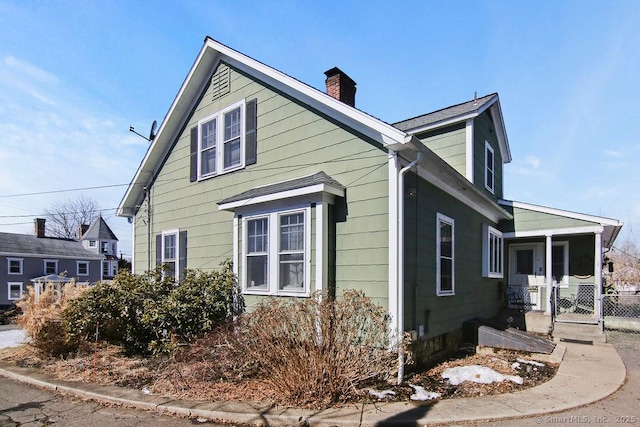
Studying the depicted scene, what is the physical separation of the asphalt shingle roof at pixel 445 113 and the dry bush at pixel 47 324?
974cm

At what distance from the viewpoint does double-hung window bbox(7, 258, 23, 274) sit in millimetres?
31547

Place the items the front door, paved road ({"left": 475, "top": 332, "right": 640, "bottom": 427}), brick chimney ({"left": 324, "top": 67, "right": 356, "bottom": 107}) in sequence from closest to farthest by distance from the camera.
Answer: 1. paved road ({"left": 475, "top": 332, "right": 640, "bottom": 427})
2. brick chimney ({"left": 324, "top": 67, "right": 356, "bottom": 107})
3. the front door

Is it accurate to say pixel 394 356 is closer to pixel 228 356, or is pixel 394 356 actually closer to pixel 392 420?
pixel 392 420

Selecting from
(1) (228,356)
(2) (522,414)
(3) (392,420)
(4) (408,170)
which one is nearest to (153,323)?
(1) (228,356)

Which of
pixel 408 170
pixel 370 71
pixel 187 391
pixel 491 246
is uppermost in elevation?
pixel 370 71

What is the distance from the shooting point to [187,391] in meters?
5.45

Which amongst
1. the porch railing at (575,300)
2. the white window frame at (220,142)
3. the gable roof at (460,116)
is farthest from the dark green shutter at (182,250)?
the porch railing at (575,300)

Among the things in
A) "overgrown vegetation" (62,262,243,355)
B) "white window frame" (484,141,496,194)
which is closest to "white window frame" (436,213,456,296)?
"white window frame" (484,141,496,194)

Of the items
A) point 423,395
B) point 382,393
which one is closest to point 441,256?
point 423,395

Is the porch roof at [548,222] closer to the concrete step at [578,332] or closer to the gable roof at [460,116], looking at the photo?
the concrete step at [578,332]

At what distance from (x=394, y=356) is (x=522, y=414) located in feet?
5.81

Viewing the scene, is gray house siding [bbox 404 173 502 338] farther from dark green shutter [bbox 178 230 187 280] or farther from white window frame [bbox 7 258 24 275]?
white window frame [bbox 7 258 24 275]

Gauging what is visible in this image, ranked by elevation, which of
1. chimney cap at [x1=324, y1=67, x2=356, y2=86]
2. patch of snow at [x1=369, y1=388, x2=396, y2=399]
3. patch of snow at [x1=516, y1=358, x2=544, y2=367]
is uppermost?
chimney cap at [x1=324, y1=67, x2=356, y2=86]

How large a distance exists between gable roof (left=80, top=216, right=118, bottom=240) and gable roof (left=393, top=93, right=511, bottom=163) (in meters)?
42.6
